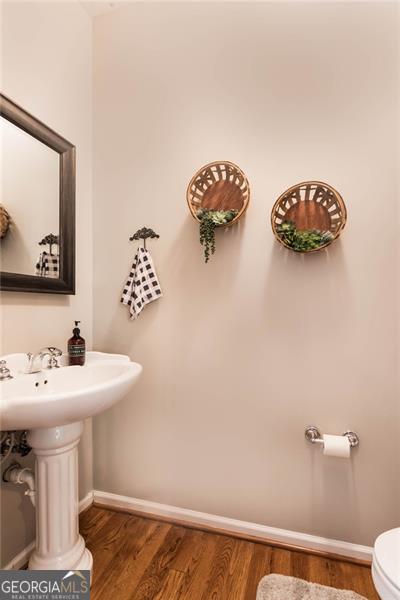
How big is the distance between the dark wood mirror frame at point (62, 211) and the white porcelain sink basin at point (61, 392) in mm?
334

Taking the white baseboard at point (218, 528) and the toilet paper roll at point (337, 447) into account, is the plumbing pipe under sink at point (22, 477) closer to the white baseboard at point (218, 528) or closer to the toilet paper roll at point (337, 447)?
the white baseboard at point (218, 528)

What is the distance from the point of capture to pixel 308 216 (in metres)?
1.40

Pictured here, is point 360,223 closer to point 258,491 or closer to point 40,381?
point 258,491

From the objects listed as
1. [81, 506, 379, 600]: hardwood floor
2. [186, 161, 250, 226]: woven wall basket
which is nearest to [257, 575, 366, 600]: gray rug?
[81, 506, 379, 600]: hardwood floor

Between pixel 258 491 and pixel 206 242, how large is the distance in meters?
1.26

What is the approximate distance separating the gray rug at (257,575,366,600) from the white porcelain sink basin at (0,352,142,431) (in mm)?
973

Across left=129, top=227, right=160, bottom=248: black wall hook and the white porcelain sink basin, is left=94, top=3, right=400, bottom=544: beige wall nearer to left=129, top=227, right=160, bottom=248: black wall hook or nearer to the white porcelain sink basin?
left=129, top=227, right=160, bottom=248: black wall hook

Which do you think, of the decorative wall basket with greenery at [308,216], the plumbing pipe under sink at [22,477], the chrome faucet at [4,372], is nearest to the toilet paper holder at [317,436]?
the decorative wall basket with greenery at [308,216]

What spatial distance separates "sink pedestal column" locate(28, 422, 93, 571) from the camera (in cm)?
119

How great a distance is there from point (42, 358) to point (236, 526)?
126cm

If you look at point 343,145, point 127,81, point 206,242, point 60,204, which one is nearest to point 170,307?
point 206,242

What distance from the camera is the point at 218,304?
1.59 meters

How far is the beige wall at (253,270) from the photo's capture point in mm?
1395

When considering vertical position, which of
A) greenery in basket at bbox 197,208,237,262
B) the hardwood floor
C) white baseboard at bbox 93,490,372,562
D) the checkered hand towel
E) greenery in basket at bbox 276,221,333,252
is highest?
greenery in basket at bbox 197,208,237,262
